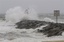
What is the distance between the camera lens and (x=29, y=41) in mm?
15836

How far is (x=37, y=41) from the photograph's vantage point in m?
15.9

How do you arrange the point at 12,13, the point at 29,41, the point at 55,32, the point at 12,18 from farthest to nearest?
the point at 12,13 → the point at 12,18 → the point at 55,32 → the point at 29,41

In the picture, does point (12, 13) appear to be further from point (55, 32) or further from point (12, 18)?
point (55, 32)

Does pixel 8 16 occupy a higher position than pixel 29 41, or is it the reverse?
pixel 8 16

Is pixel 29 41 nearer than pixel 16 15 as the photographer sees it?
Yes

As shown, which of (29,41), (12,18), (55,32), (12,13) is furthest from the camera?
(12,13)

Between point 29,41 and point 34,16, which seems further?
point 34,16

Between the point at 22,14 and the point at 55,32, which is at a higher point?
the point at 22,14

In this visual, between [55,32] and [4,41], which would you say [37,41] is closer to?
[4,41]

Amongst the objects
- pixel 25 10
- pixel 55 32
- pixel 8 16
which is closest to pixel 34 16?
pixel 25 10

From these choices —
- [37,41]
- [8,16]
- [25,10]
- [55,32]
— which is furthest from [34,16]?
[37,41]

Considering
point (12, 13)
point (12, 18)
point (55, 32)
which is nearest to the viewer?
point (55, 32)

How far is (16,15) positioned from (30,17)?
321 cm

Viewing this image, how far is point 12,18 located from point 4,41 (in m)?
28.8
